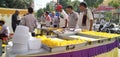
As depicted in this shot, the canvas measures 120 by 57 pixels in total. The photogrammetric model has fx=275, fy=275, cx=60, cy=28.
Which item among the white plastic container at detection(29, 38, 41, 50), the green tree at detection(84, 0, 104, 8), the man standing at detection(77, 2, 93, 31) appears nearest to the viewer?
the white plastic container at detection(29, 38, 41, 50)

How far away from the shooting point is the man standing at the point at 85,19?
6.80 meters

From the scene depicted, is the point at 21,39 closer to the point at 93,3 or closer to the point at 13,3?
the point at 13,3

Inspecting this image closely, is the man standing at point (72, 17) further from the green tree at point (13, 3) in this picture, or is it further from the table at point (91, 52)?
the green tree at point (13, 3)

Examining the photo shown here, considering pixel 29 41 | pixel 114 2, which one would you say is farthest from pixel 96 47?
pixel 114 2

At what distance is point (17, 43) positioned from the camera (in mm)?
3973

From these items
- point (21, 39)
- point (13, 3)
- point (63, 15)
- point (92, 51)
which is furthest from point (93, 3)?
point (21, 39)

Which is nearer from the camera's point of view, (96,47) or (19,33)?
(19,33)

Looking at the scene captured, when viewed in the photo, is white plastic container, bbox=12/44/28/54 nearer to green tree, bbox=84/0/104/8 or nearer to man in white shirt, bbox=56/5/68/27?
man in white shirt, bbox=56/5/68/27

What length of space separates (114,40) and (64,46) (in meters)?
1.79

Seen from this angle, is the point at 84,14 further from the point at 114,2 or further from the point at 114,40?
the point at 114,2

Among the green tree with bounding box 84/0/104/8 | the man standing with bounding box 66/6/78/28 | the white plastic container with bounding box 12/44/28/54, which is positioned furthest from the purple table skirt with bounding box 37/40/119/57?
the green tree with bounding box 84/0/104/8

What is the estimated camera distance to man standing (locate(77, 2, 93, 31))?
6801 mm

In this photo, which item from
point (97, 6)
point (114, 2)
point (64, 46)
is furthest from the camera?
point (97, 6)

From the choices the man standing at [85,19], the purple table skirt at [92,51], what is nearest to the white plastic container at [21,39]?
the purple table skirt at [92,51]
